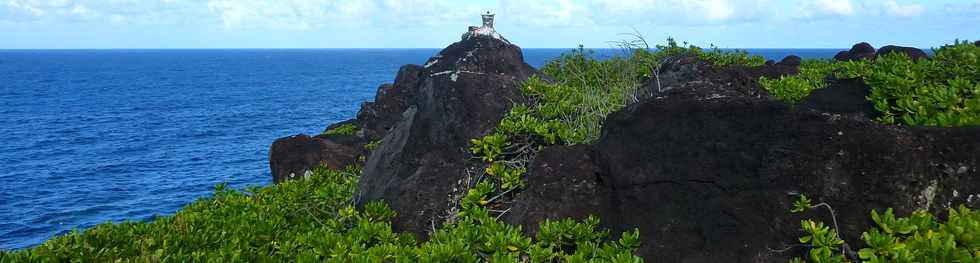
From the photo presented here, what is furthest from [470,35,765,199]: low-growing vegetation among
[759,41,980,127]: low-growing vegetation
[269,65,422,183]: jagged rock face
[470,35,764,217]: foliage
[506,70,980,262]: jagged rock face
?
[269,65,422,183]: jagged rock face

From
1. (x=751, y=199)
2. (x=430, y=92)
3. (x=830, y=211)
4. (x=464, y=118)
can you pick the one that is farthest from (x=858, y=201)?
(x=430, y=92)

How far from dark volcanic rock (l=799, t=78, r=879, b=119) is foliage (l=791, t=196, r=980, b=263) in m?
2.76

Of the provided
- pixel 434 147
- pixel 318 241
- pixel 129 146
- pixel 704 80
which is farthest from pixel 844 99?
pixel 129 146

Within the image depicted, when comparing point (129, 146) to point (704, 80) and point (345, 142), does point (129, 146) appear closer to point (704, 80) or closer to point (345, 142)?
point (345, 142)

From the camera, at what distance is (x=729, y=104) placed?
22.1 feet

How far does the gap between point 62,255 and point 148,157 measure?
167 feet

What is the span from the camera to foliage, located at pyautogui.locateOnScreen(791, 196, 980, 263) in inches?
179

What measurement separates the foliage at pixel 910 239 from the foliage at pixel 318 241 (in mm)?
1564

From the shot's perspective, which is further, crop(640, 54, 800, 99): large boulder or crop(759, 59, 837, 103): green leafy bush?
crop(759, 59, 837, 103): green leafy bush

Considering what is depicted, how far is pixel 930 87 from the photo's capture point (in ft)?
23.6

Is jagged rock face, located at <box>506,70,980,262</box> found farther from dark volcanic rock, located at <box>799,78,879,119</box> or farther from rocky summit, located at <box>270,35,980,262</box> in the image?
dark volcanic rock, located at <box>799,78,879,119</box>

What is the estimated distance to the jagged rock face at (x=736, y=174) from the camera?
17.7 feet

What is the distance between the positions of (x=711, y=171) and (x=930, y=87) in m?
3.13

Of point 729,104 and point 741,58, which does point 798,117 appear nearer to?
point 729,104
